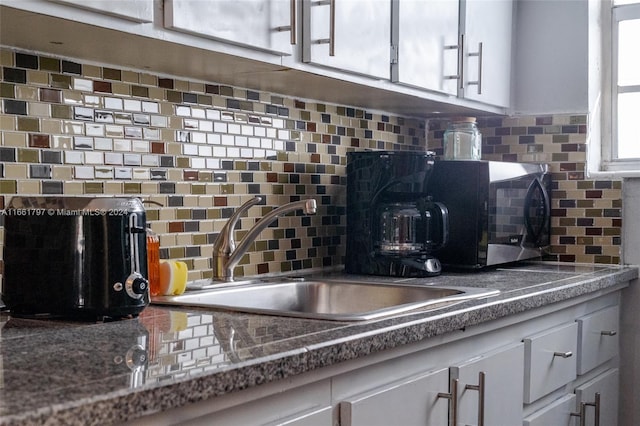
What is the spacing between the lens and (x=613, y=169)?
9.66ft

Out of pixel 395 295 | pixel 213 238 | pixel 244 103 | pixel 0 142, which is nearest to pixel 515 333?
pixel 395 295

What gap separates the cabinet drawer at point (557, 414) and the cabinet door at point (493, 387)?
10cm

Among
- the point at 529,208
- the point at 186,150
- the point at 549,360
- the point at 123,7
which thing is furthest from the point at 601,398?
the point at 123,7

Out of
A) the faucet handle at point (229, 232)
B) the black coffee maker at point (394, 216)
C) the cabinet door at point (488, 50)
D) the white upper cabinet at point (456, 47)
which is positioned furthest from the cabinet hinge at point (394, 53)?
the faucet handle at point (229, 232)

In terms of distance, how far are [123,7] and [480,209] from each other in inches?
53.4

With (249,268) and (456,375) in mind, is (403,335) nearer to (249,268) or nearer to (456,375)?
(456,375)

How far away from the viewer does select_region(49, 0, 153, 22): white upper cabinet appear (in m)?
1.36

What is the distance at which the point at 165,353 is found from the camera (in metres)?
1.17

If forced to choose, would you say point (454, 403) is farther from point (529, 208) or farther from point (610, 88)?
point (610, 88)

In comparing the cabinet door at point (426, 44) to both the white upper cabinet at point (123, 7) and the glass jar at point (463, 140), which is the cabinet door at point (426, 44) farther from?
the white upper cabinet at point (123, 7)

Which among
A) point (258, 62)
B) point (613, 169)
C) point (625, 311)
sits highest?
point (258, 62)

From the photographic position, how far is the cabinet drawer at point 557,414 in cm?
205

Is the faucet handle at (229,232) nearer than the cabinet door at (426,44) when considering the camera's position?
Yes

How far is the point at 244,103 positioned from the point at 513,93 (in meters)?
1.19
